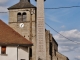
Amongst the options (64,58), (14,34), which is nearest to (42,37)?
(14,34)

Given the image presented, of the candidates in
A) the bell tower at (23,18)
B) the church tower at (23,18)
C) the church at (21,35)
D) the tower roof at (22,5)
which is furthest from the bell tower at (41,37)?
the tower roof at (22,5)

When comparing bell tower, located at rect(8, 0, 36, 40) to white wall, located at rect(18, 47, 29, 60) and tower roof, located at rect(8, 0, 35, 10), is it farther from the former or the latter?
white wall, located at rect(18, 47, 29, 60)

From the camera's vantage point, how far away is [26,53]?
3978 cm

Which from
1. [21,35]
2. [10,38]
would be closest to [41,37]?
[10,38]

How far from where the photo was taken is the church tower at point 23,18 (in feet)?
158

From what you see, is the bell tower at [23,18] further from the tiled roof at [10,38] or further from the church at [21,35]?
the tiled roof at [10,38]

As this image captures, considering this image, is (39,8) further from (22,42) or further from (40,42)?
(22,42)

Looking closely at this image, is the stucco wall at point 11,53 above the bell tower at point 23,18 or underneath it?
underneath

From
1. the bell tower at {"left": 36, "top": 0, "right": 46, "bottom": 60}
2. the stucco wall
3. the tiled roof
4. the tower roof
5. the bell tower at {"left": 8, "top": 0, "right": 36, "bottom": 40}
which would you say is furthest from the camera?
the tower roof

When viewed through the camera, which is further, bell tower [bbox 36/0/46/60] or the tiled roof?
the tiled roof

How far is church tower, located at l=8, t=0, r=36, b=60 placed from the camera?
158 ft

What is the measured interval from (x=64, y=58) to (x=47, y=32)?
1012 cm

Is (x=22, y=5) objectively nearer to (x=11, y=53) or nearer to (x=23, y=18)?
(x=23, y=18)

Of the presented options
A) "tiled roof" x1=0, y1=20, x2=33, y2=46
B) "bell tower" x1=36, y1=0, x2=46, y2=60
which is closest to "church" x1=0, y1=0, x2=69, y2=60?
"tiled roof" x1=0, y1=20, x2=33, y2=46
